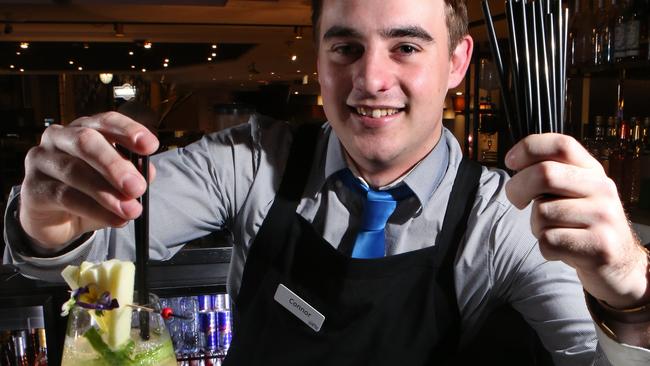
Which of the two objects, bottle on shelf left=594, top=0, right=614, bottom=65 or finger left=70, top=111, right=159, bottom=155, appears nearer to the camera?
finger left=70, top=111, right=159, bottom=155

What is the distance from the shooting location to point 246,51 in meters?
12.4

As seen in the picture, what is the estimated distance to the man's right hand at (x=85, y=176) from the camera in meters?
0.91

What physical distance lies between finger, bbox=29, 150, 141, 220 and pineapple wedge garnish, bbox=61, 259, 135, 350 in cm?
9

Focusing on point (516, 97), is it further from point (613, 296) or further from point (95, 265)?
point (95, 265)

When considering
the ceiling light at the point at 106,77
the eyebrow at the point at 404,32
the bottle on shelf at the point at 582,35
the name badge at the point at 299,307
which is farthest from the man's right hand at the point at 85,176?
the ceiling light at the point at 106,77

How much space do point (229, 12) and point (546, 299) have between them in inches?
263

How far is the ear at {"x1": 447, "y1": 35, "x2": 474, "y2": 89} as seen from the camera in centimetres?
150

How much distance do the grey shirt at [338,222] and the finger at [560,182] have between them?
1.19ft

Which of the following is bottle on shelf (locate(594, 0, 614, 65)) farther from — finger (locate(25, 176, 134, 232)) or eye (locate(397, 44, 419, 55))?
finger (locate(25, 176, 134, 232))

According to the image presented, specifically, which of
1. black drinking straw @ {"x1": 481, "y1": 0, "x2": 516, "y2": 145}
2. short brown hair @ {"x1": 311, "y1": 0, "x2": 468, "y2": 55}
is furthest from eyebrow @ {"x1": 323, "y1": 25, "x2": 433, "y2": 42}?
black drinking straw @ {"x1": 481, "y1": 0, "x2": 516, "y2": 145}

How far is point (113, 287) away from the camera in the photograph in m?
0.87

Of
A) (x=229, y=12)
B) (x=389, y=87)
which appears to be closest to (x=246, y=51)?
(x=229, y=12)

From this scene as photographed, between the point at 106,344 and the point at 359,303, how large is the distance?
2.02 ft

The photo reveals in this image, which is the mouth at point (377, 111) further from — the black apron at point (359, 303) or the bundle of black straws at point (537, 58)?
the bundle of black straws at point (537, 58)
